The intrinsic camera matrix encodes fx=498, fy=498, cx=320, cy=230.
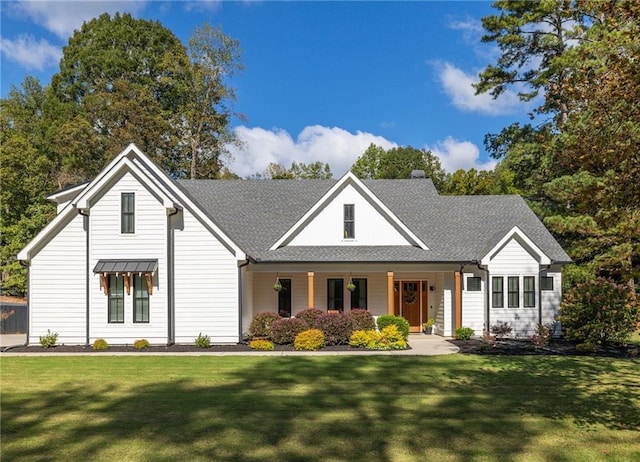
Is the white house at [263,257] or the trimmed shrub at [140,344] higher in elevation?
the white house at [263,257]

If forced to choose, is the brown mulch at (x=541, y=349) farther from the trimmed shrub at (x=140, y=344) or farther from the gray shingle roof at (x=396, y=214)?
the trimmed shrub at (x=140, y=344)

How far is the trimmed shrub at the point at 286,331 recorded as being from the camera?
1858 cm

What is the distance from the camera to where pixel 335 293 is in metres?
22.6

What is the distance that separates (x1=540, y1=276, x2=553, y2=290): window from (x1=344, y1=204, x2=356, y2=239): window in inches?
336

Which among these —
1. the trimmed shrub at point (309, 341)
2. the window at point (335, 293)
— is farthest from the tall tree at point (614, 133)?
the window at point (335, 293)

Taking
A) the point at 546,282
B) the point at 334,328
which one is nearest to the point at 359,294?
the point at 334,328

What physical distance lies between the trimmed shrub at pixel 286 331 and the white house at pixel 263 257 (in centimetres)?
141

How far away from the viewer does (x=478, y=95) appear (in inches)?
1222

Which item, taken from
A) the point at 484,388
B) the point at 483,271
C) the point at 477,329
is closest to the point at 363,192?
the point at 483,271

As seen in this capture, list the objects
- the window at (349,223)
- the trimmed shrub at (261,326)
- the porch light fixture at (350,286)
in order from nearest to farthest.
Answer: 1. the trimmed shrub at (261,326)
2. the porch light fixture at (350,286)
3. the window at (349,223)

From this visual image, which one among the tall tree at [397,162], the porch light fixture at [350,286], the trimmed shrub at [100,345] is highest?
the tall tree at [397,162]

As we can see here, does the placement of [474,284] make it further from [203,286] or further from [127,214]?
[127,214]

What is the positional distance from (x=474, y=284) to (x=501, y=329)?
223 centimetres

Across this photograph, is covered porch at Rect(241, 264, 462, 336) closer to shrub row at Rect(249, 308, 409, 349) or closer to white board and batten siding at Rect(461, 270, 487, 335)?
white board and batten siding at Rect(461, 270, 487, 335)
